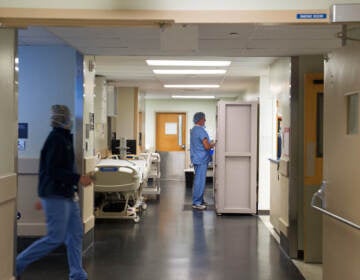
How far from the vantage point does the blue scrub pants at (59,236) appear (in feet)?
12.1

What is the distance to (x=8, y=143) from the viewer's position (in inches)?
126

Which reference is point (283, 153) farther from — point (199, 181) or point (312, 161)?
point (199, 181)

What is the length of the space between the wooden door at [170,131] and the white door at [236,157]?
21.8ft

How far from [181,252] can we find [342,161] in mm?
2787

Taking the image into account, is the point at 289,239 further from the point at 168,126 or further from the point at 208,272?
the point at 168,126

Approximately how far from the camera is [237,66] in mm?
6645

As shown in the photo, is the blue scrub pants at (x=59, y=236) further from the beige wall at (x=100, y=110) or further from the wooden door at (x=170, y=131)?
the wooden door at (x=170, y=131)

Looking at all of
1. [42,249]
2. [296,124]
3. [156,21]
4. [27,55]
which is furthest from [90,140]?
[156,21]

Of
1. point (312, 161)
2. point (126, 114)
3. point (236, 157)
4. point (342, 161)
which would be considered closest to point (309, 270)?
point (312, 161)

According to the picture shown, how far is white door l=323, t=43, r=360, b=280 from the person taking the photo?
2598 millimetres

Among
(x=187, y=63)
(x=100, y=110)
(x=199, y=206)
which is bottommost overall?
(x=199, y=206)

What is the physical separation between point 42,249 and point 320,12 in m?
2.80

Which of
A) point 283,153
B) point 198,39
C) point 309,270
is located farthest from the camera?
point 283,153

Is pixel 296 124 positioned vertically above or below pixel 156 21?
below
